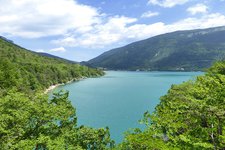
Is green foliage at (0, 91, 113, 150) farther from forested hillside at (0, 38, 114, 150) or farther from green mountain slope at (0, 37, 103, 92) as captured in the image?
green mountain slope at (0, 37, 103, 92)

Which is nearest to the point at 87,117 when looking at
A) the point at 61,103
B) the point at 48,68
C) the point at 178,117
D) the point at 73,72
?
the point at 61,103

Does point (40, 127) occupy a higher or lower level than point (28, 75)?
lower

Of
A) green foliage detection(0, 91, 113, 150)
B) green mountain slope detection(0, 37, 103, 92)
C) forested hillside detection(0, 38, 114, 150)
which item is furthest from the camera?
green mountain slope detection(0, 37, 103, 92)

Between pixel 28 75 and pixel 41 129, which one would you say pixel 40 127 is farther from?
pixel 28 75

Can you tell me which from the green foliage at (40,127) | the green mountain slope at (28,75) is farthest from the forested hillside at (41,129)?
the green mountain slope at (28,75)

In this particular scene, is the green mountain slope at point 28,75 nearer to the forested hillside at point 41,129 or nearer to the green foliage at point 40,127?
the forested hillside at point 41,129

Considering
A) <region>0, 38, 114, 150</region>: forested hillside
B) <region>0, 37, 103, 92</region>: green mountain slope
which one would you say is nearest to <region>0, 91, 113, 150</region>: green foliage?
<region>0, 38, 114, 150</region>: forested hillside

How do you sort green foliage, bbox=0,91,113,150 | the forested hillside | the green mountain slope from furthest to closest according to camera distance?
the green mountain slope → green foliage, bbox=0,91,113,150 → the forested hillside

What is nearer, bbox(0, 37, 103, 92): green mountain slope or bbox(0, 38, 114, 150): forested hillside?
bbox(0, 38, 114, 150): forested hillside

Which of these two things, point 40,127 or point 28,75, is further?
point 28,75

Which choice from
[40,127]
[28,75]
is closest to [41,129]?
[40,127]

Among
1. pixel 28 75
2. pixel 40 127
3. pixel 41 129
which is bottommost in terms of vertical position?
pixel 41 129

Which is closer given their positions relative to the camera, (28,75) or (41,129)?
(41,129)
